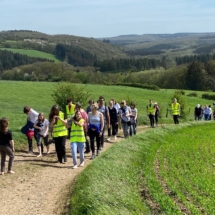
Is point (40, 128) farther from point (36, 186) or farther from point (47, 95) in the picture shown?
point (47, 95)

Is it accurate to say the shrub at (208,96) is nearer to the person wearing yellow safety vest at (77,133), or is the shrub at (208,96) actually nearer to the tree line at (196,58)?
the person wearing yellow safety vest at (77,133)

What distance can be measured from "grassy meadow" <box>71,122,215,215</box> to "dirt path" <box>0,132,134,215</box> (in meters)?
0.55

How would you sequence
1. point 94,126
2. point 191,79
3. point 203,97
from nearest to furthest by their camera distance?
point 94,126 < point 203,97 < point 191,79

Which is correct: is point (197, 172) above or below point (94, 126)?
below

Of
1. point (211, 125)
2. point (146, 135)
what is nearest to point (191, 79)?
point (211, 125)

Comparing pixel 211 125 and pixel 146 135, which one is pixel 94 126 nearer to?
pixel 146 135

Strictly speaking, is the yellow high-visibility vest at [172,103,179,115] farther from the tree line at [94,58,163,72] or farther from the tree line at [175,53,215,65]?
the tree line at [175,53,215,65]

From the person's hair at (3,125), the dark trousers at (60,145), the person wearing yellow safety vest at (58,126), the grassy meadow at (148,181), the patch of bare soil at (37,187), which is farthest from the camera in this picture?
the dark trousers at (60,145)

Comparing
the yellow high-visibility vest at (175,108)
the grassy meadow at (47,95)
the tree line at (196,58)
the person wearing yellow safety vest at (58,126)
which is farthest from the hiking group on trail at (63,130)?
the tree line at (196,58)

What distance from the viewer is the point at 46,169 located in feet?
40.8

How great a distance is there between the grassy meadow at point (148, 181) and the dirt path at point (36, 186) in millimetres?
554

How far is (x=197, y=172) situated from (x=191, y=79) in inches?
3198

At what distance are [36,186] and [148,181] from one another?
3.31 metres

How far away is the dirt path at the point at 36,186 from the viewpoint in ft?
29.2
